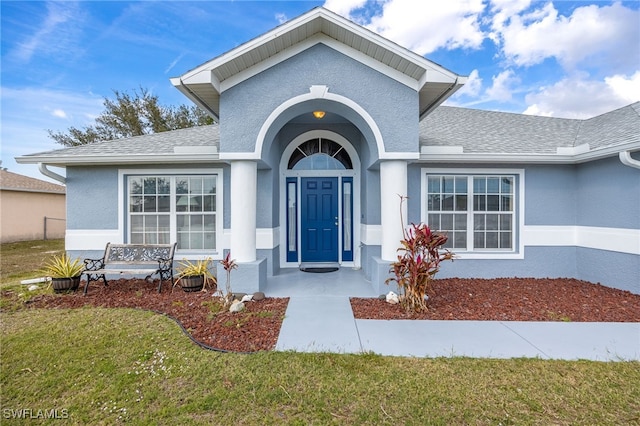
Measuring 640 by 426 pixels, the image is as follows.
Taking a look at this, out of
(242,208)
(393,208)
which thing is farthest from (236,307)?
(393,208)

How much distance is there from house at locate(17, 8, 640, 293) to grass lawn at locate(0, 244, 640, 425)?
252cm

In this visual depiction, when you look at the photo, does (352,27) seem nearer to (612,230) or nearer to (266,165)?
(266,165)

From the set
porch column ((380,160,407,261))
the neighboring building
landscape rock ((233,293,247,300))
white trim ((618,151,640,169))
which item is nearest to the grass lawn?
landscape rock ((233,293,247,300))

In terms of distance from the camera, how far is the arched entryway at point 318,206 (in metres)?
8.48

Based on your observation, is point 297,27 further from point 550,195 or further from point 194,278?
point 550,195

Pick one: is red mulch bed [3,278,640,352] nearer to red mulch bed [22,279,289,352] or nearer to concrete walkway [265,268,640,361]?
red mulch bed [22,279,289,352]

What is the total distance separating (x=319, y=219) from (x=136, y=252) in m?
4.78

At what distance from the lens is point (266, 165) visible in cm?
691

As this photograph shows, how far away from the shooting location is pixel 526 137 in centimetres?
819

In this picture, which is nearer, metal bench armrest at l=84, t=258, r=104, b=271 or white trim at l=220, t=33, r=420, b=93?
white trim at l=220, t=33, r=420, b=93

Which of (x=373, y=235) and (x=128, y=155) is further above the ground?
(x=128, y=155)

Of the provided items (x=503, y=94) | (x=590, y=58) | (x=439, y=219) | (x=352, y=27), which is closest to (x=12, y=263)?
(x=352, y=27)

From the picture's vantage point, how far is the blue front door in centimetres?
852

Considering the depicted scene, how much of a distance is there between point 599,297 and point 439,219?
11.3 ft
